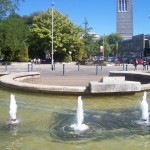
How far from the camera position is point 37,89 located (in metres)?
16.1

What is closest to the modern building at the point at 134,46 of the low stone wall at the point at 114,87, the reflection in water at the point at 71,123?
the low stone wall at the point at 114,87

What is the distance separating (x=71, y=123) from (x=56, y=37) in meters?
62.5

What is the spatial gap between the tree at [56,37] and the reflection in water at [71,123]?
5797cm

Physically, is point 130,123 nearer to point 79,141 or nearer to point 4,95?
point 79,141

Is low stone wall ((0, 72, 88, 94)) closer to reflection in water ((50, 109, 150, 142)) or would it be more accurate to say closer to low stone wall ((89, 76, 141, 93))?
low stone wall ((89, 76, 141, 93))

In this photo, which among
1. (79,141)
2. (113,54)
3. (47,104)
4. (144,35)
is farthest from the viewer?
(113,54)

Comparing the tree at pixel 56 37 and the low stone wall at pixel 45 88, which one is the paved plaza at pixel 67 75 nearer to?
the low stone wall at pixel 45 88

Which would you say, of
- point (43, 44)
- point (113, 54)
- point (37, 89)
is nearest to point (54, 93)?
point (37, 89)

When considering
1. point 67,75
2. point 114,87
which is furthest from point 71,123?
point 67,75

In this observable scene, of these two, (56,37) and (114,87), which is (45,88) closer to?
(114,87)

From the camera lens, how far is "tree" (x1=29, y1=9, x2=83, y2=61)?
237 feet

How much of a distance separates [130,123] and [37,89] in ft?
22.2

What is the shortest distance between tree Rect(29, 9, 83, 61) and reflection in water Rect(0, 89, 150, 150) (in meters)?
58.0

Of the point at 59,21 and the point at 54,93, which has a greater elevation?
the point at 59,21
